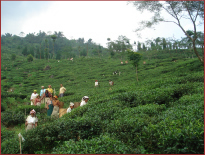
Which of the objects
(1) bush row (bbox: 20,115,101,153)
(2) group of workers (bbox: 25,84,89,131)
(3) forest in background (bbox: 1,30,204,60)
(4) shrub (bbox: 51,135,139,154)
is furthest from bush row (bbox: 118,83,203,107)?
(3) forest in background (bbox: 1,30,204,60)

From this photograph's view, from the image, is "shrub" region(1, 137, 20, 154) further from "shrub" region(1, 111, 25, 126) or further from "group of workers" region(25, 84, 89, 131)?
"shrub" region(1, 111, 25, 126)

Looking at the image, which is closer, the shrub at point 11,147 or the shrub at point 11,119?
the shrub at point 11,147

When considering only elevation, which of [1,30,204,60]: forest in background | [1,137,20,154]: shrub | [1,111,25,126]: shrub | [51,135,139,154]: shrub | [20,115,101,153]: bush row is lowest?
[1,111,25,126]: shrub

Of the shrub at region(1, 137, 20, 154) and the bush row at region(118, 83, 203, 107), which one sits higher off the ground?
the bush row at region(118, 83, 203, 107)

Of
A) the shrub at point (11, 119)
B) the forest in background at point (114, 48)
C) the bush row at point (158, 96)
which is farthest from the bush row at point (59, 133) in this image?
the forest in background at point (114, 48)

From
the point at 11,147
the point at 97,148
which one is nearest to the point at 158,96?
the point at 97,148

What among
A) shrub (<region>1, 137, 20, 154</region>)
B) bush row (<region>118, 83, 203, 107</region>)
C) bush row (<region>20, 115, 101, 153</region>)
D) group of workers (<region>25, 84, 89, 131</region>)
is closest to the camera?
shrub (<region>1, 137, 20, 154</region>)

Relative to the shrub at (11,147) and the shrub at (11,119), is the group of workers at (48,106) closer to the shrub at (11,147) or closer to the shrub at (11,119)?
the shrub at (11,147)

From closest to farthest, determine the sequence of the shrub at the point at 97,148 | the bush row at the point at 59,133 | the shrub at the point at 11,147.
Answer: the shrub at the point at 97,148
the shrub at the point at 11,147
the bush row at the point at 59,133

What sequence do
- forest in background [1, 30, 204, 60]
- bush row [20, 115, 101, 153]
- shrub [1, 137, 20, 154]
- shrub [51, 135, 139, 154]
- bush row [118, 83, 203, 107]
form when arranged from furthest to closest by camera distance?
forest in background [1, 30, 204, 60] → bush row [118, 83, 203, 107] → bush row [20, 115, 101, 153] → shrub [1, 137, 20, 154] → shrub [51, 135, 139, 154]

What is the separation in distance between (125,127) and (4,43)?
85.1 m

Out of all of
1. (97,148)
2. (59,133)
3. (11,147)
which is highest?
(97,148)

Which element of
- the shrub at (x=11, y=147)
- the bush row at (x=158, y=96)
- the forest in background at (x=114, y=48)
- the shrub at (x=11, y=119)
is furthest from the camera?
the forest in background at (x=114, y=48)

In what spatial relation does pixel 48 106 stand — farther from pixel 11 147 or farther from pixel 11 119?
pixel 11 147
